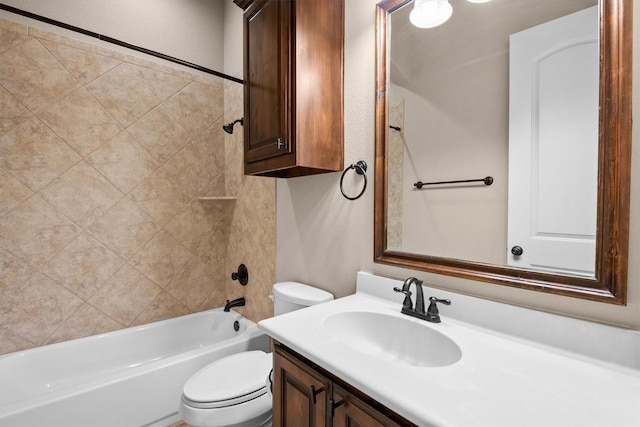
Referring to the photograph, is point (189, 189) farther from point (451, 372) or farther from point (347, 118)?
point (451, 372)

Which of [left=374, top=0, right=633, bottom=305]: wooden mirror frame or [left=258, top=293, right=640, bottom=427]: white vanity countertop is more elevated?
[left=374, top=0, right=633, bottom=305]: wooden mirror frame

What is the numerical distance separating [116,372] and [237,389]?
1.07 meters

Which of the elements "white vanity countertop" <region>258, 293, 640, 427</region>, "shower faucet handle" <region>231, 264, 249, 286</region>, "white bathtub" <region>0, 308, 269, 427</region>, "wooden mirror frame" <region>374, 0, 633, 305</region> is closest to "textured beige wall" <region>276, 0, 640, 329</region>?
"wooden mirror frame" <region>374, 0, 633, 305</region>

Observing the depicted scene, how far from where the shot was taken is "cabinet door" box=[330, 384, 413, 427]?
659 millimetres

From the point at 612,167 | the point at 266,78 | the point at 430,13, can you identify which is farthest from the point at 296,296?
the point at 430,13

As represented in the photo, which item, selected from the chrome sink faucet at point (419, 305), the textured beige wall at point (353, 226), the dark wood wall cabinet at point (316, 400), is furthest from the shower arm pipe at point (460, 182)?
the dark wood wall cabinet at point (316, 400)

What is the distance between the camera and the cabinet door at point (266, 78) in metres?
1.27

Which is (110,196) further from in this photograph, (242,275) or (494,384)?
(494,384)

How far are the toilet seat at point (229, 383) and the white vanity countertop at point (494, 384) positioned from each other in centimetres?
55

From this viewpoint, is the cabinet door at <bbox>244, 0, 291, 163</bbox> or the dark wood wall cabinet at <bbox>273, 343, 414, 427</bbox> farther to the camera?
the cabinet door at <bbox>244, 0, 291, 163</bbox>

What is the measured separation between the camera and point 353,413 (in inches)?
27.9

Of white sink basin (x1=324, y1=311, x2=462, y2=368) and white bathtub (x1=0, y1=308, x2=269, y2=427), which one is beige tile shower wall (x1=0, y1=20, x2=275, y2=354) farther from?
white sink basin (x1=324, y1=311, x2=462, y2=368)

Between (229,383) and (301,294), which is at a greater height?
(301,294)

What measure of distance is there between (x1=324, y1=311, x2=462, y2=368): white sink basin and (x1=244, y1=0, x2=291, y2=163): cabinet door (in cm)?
73
